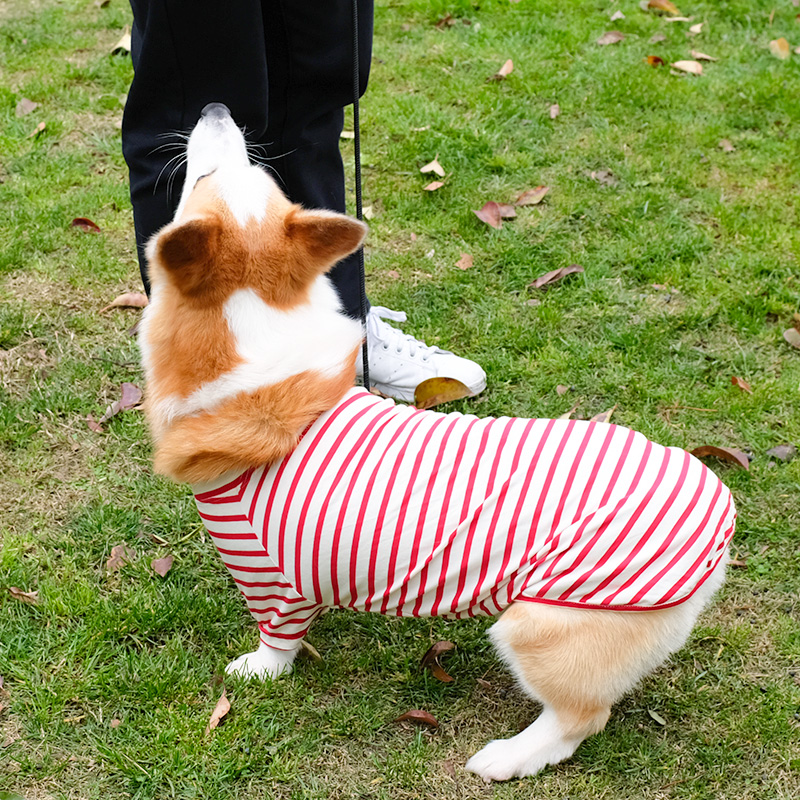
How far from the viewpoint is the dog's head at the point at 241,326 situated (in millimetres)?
1903

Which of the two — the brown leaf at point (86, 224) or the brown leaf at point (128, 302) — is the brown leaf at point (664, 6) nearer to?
the brown leaf at point (86, 224)

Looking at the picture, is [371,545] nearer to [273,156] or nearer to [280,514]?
[280,514]

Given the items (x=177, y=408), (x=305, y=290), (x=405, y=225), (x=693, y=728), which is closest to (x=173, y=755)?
(x=177, y=408)

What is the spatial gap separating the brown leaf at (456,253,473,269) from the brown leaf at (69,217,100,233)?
172 cm

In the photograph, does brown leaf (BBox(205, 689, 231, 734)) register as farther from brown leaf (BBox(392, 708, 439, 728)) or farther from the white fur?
the white fur

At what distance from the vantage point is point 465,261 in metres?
3.89

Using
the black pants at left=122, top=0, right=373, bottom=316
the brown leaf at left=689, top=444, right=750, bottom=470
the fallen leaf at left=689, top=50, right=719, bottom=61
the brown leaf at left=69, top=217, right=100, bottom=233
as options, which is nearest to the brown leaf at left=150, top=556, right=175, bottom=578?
the black pants at left=122, top=0, right=373, bottom=316

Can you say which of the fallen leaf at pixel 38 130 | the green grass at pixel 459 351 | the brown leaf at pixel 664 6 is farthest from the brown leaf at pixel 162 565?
the brown leaf at pixel 664 6

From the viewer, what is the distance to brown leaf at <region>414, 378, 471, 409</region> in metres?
3.17

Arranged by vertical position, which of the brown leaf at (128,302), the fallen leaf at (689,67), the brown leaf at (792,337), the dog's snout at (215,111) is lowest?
the brown leaf at (128,302)

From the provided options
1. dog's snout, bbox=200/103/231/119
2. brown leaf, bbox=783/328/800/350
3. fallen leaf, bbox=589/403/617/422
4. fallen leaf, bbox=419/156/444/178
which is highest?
dog's snout, bbox=200/103/231/119

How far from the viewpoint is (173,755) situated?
7.13 feet

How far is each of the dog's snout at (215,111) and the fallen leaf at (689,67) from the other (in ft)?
13.1

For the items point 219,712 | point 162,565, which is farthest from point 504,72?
point 219,712
